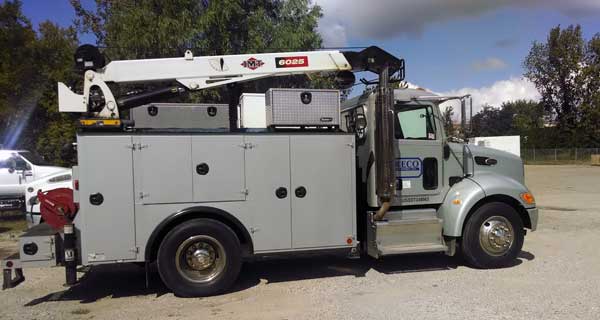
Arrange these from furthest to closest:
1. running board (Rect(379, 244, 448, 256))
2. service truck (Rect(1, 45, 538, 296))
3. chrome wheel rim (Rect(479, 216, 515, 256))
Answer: chrome wheel rim (Rect(479, 216, 515, 256)), running board (Rect(379, 244, 448, 256)), service truck (Rect(1, 45, 538, 296))

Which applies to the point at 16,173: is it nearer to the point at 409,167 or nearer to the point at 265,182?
the point at 265,182

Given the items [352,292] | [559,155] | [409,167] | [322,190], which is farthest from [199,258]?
[559,155]

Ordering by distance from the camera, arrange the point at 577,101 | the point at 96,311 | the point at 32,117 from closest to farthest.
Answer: the point at 96,311
the point at 32,117
the point at 577,101

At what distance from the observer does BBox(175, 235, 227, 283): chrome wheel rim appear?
6.36m

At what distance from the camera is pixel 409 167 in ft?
24.7

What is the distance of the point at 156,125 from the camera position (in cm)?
762

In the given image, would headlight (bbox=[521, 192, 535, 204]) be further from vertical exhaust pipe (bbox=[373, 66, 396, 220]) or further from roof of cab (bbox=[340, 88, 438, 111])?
vertical exhaust pipe (bbox=[373, 66, 396, 220])

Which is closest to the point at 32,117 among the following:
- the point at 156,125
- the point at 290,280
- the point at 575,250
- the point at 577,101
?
the point at 156,125

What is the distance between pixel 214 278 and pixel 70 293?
2.08m

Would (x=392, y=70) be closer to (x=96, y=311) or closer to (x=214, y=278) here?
(x=214, y=278)

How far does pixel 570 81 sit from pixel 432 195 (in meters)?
57.8

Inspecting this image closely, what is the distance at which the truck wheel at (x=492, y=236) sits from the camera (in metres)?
7.52

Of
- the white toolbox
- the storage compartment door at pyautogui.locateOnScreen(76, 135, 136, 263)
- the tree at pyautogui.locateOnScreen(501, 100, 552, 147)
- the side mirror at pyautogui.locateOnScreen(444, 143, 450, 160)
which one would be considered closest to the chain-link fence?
the tree at pyautogui.locateOnScreen(501, 100, 552, 147)

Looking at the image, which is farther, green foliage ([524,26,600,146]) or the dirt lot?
green foliage ([524,26,600,146])
